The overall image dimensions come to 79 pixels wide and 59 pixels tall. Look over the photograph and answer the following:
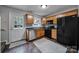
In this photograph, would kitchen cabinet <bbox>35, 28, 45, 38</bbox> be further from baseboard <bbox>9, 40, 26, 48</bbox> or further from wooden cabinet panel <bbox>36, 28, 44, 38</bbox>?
baseboard <bbox>9, 40, 26, 48</bbox>

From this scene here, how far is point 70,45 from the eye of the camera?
1.36 m

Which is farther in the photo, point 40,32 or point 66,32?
point 66,32

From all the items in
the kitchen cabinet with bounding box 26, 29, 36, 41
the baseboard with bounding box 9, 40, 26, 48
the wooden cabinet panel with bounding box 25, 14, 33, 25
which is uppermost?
the wooden cabinet panel with bounding box 25, 14, 33, 25

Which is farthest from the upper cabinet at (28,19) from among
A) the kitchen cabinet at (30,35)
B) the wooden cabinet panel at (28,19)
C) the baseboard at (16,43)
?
the baseboard at (16,43)

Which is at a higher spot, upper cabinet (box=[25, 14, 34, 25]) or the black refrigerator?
upper cabinet (box=[25, 14, 34, 25])

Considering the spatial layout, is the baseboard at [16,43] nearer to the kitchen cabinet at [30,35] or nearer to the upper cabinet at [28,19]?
the kitchen cabinet at [30,35]

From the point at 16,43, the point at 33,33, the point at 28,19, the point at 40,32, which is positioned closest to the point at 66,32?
the point at 40,32

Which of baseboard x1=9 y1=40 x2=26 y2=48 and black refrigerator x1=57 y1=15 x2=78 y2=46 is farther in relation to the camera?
black refrigerator x1=57 y1=15 x2=78 y2=46

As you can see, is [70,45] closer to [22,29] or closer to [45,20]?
[45,20]

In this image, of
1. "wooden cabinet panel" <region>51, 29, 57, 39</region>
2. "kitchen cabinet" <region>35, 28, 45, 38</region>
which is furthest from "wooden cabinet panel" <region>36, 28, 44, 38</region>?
"wooden cabinet panel" <region>51, 29, 57, 39</region>

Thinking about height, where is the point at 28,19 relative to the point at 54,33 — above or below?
above

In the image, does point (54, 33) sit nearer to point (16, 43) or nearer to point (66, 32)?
point (66, 32)
